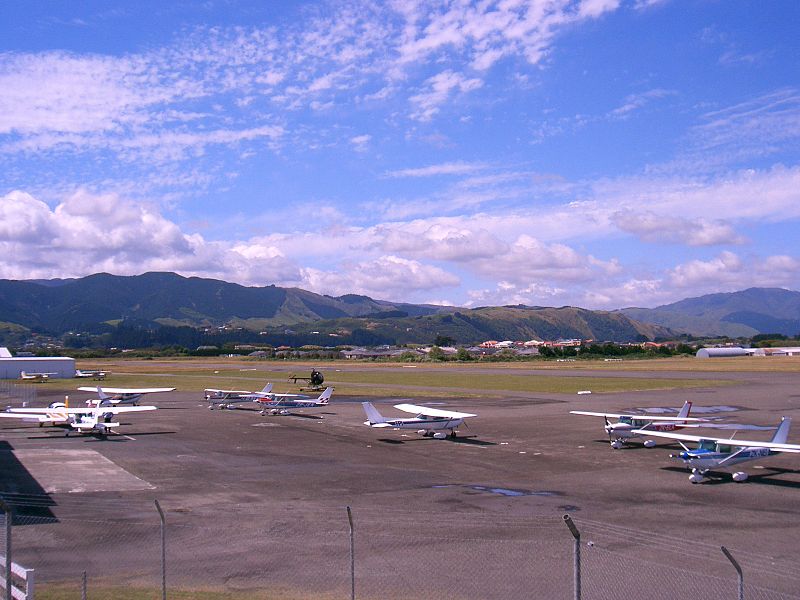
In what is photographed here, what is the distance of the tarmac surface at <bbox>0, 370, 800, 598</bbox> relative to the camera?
56.2 feet

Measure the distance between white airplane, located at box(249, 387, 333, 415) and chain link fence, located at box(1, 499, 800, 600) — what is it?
35500 millimetres

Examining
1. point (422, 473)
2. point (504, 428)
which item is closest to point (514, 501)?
point (422, 473)

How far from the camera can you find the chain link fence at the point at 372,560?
1533 cm

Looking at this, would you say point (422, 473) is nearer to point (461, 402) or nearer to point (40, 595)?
point (40, 595)

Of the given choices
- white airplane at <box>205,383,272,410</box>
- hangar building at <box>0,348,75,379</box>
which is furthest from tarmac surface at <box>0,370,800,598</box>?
hangar building at <box>0,348,75,379</box>

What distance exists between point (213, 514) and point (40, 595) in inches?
332

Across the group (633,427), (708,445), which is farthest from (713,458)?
(633,427)

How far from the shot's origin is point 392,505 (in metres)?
24.2

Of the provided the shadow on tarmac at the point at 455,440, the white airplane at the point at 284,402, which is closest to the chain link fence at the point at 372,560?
the shadow on tarmac at the point at 455,440

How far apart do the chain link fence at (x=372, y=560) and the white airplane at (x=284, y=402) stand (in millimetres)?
35500

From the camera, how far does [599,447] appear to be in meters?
37.5

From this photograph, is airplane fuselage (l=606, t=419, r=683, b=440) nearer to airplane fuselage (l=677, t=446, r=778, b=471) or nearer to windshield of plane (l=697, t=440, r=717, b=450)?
windshield of plane (l=697, t=440, r=717, b=450)

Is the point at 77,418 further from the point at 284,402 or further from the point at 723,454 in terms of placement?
the point at 723,454

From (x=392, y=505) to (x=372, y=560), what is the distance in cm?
672
